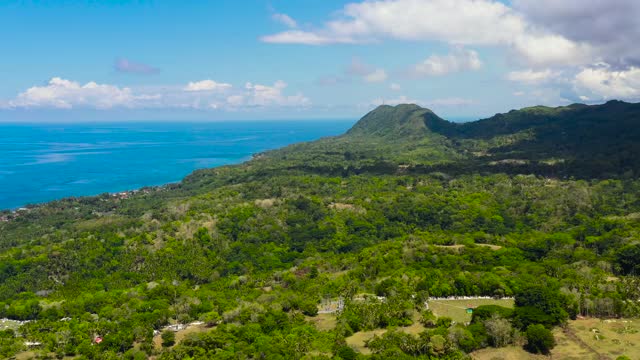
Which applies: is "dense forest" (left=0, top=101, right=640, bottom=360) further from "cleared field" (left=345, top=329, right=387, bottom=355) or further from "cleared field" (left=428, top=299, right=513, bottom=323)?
"cleared field" (left=428, top=299, right=513, bottom=323)

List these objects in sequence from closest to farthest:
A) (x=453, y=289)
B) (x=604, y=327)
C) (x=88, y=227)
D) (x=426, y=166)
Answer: (x=604, y=327), (x=453, y=289), (x=88, y=227), (x=426, y=166)

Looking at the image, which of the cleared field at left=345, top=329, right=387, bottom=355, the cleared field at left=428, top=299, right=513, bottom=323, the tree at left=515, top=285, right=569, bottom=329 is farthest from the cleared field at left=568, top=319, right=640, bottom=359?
the cleared field at left=345, top=329, right=387, bottom=355

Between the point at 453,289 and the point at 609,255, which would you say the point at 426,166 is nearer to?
the point at 609,255

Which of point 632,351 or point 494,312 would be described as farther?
point 494,312

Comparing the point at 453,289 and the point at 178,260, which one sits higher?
the point at 453,289

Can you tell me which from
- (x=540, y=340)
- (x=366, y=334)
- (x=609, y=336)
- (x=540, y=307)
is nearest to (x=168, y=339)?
(x=366, y=334)

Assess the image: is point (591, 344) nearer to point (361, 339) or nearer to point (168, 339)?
point (361, 339)

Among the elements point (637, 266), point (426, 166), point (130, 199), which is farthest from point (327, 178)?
point (637, 266)
